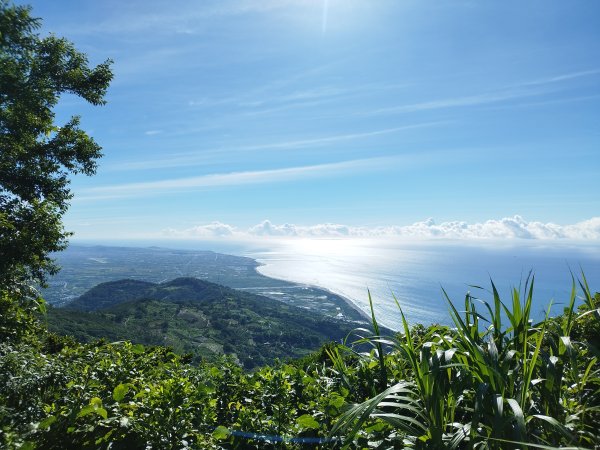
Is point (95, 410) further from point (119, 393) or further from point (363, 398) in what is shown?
point (363, 398)

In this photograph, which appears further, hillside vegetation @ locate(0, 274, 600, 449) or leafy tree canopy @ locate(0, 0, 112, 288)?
leafy tree canopy @ locate(0, 0, 112, 288)

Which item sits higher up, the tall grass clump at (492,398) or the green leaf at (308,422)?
the tall grass clump at (492,398)

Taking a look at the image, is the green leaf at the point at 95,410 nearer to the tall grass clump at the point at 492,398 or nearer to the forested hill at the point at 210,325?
the tall grass clump at the point at 492,398

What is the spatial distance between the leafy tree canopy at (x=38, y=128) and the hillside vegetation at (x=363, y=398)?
5.87 meters

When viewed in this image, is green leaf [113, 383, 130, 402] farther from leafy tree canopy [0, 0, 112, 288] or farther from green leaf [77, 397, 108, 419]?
leafy tree canopy [0, 0, 112, 288]

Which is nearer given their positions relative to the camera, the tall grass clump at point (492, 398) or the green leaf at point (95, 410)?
the tall grass clump at point (492, 398)

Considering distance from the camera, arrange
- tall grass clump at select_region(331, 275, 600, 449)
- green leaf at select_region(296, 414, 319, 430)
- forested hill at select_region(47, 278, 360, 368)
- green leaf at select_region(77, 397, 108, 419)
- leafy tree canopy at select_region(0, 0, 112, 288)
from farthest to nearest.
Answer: forested hill at select_region(47, 278, 360, 368) → leafy tree canopy at select_region(0, 0, 112, 288) → green leaf at select_region(296, 414, 319, 430) → green leaf at select_region(77, 397, 108, 419) → tall grass clump at select_region(331, 275, 600, 449)

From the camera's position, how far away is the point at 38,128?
11836mm

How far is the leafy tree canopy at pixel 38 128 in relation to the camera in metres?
8.59

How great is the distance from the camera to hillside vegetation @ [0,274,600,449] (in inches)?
77.2

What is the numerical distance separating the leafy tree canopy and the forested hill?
45337mm

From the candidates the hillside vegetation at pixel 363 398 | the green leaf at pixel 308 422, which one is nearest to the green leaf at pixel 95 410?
the hillside vegetation at pixel 363 398

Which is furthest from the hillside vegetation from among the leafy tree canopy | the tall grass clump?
the leafy tree canopy

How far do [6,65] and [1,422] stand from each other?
11860 mm
